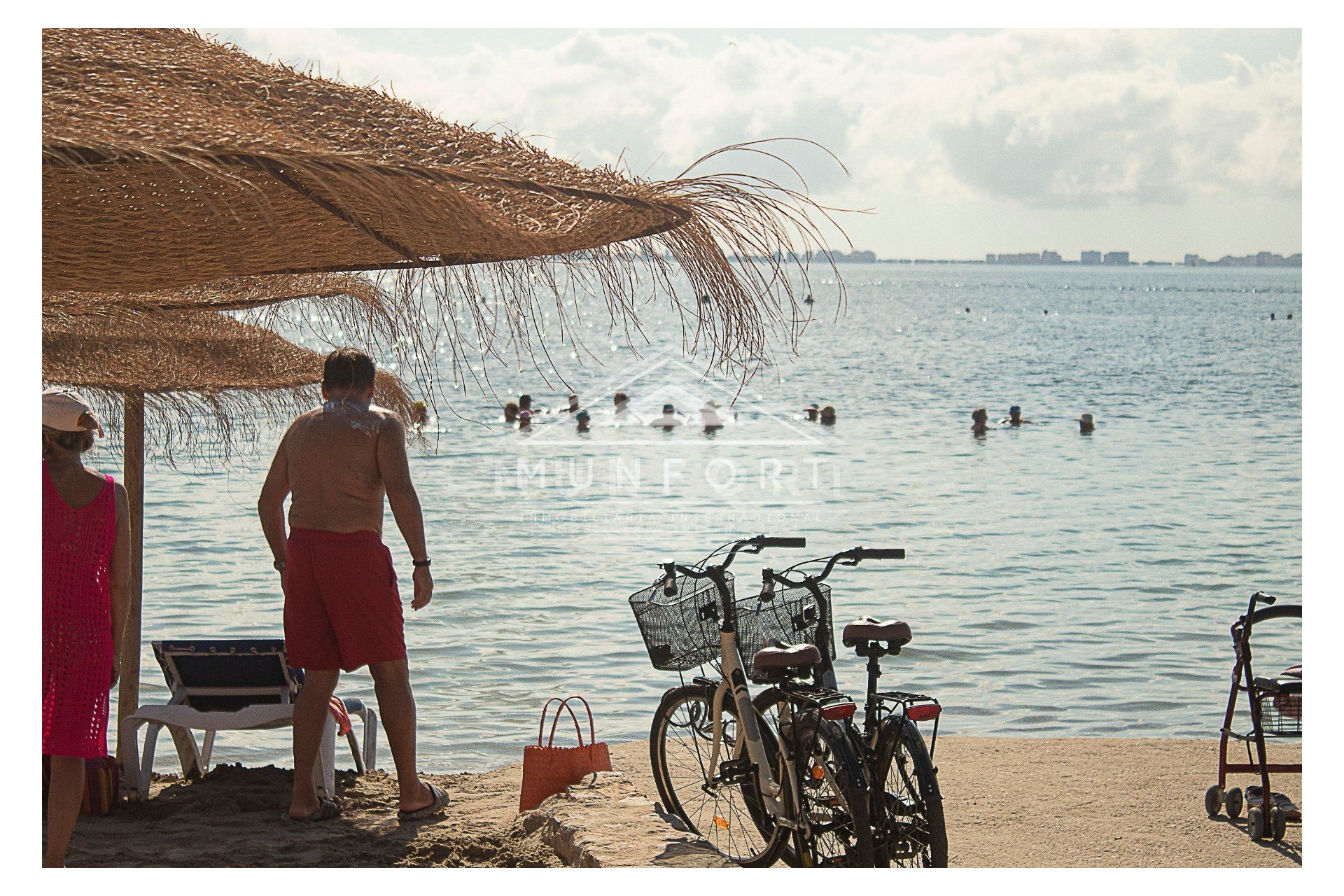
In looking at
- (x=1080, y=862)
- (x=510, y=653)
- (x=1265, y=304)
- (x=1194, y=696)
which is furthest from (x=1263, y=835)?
(x=1265, y=304)

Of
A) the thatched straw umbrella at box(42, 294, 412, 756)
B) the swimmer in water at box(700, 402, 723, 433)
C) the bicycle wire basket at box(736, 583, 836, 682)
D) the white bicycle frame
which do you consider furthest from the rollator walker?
the swimmer in water at box(700, 402, 723, 433)

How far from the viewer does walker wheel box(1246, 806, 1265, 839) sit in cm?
481

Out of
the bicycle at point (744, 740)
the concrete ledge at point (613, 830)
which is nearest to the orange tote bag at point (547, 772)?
the concrete ledge at point (613, 830)

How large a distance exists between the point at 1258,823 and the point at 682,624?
210cm

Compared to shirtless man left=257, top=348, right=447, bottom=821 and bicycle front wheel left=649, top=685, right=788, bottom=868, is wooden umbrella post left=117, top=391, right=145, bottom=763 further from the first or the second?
bicycle front wheel left=649, top=685, right=788, bottom=868

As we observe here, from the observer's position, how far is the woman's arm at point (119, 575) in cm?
420

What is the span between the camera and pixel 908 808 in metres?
4.04

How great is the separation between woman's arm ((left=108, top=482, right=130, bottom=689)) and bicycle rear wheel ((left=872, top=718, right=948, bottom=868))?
2.30m

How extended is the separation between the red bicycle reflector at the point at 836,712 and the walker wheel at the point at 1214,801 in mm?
1913

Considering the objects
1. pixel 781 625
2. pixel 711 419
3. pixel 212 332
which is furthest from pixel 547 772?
pixel 711 419

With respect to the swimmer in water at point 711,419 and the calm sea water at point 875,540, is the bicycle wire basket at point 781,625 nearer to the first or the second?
the calm sea water at point 875,540

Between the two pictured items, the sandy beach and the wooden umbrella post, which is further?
the wooden umbrella post

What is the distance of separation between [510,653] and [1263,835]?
6.43 meters

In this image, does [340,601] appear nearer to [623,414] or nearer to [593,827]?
[593,827]
